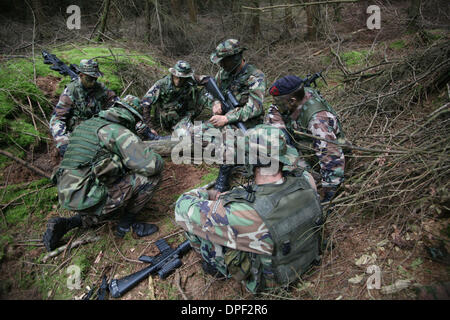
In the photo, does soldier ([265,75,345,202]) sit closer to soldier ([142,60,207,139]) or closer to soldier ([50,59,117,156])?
soldier ([142,60,207,139])

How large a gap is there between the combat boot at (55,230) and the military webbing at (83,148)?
2.14 feet

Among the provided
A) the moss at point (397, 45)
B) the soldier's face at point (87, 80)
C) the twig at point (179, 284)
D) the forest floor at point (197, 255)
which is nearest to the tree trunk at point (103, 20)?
the soldier's face at point (87, 80)

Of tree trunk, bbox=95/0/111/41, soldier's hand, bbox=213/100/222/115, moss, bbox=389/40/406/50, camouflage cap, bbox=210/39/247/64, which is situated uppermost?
tree trunk, bbox=95/0/111/41

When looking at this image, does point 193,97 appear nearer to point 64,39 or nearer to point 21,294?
point 21,294

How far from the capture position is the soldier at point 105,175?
288 cm

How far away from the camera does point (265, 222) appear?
6.23ft

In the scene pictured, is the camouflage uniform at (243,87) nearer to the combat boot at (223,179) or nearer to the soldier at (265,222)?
the combat boot at (223,179)

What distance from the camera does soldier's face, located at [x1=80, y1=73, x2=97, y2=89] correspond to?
4.11m

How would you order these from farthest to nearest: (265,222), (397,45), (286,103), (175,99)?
(397,45), (175,99), (286,103), (265,222)

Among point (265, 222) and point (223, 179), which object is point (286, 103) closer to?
point (223, 179)

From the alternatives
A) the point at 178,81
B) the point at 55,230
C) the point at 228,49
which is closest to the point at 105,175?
the point at 55,230

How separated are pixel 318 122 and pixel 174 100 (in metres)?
3.10

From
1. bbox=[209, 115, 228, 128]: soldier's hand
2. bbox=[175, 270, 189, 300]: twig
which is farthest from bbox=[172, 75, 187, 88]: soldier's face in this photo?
bbox=[175, 270, 189, 300]: twig

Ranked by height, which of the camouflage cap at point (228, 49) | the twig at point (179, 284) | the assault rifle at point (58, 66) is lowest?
the twig at point (179, 284)
